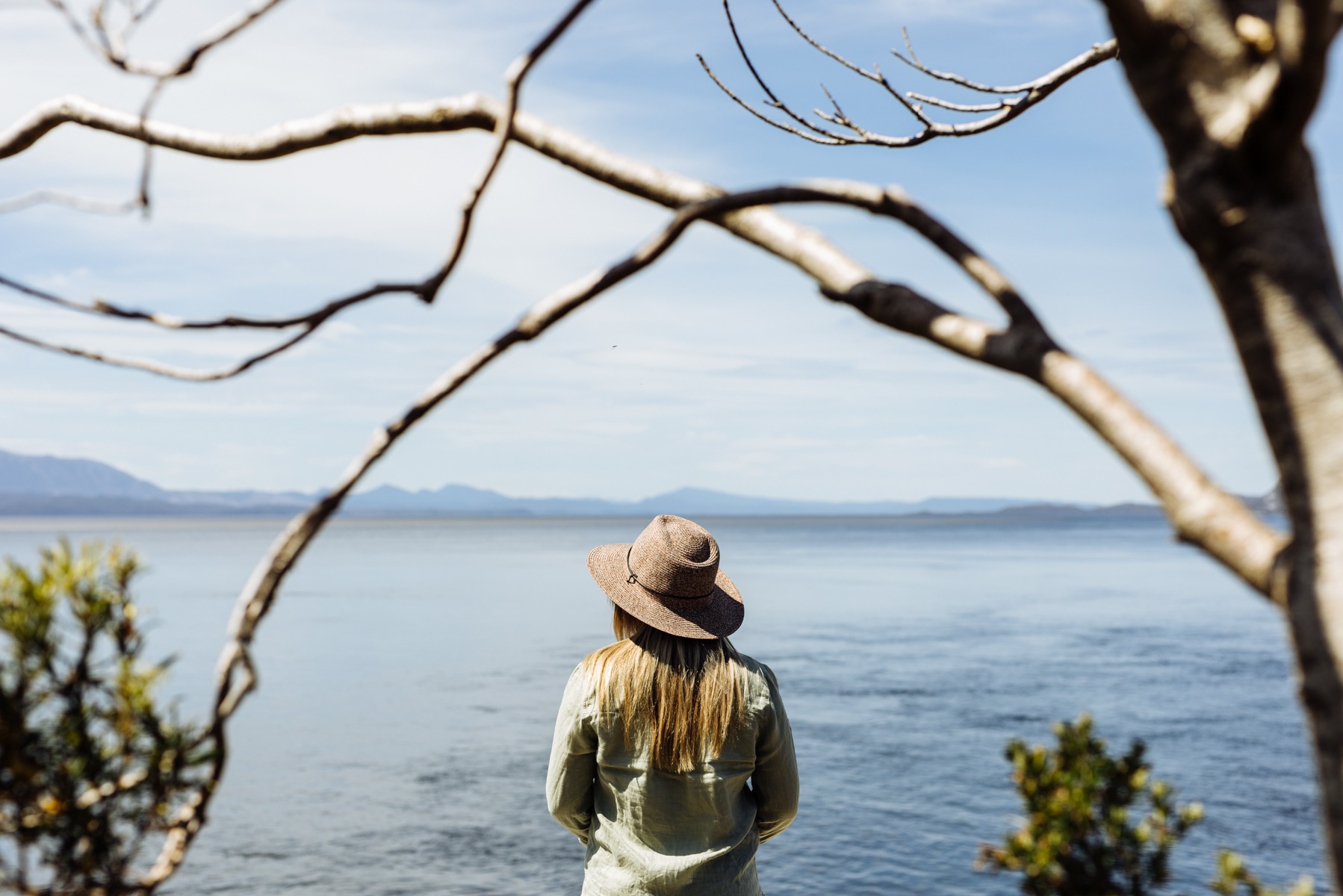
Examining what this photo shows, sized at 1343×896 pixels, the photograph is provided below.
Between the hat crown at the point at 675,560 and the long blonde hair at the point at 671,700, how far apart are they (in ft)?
0.60

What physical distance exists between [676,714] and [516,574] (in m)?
54.8

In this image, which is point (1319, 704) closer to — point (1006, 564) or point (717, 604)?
point (717, 604)

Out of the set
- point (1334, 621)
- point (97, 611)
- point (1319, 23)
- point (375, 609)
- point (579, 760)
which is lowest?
point (375, 609)

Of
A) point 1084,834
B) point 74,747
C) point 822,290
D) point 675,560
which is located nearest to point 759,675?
point 675,560

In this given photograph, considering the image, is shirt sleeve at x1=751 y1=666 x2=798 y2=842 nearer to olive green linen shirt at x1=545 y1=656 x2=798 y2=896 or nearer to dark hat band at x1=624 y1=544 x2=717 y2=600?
olive green linen shirt at x1=545 y1=656 x2=798 y2=896

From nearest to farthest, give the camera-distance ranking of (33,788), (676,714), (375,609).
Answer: (33,788), (676,714), (375,609)

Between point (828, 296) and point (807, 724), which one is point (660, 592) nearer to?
point (828, 296)

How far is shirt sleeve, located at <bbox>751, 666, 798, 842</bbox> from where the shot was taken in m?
2.88

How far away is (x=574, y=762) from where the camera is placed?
2.87 m

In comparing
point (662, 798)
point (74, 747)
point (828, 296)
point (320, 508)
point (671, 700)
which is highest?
point (828, 296)

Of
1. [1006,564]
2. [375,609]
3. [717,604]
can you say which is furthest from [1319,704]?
[1006,564]

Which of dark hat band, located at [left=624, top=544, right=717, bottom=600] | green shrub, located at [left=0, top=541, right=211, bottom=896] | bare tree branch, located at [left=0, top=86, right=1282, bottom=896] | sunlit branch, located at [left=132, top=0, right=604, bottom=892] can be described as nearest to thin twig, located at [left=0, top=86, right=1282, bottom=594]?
bare tree branch, located at [left=0, top=86, right=1282, bottom=896]

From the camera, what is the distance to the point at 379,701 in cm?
2105

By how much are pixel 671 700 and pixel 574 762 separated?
34cm
